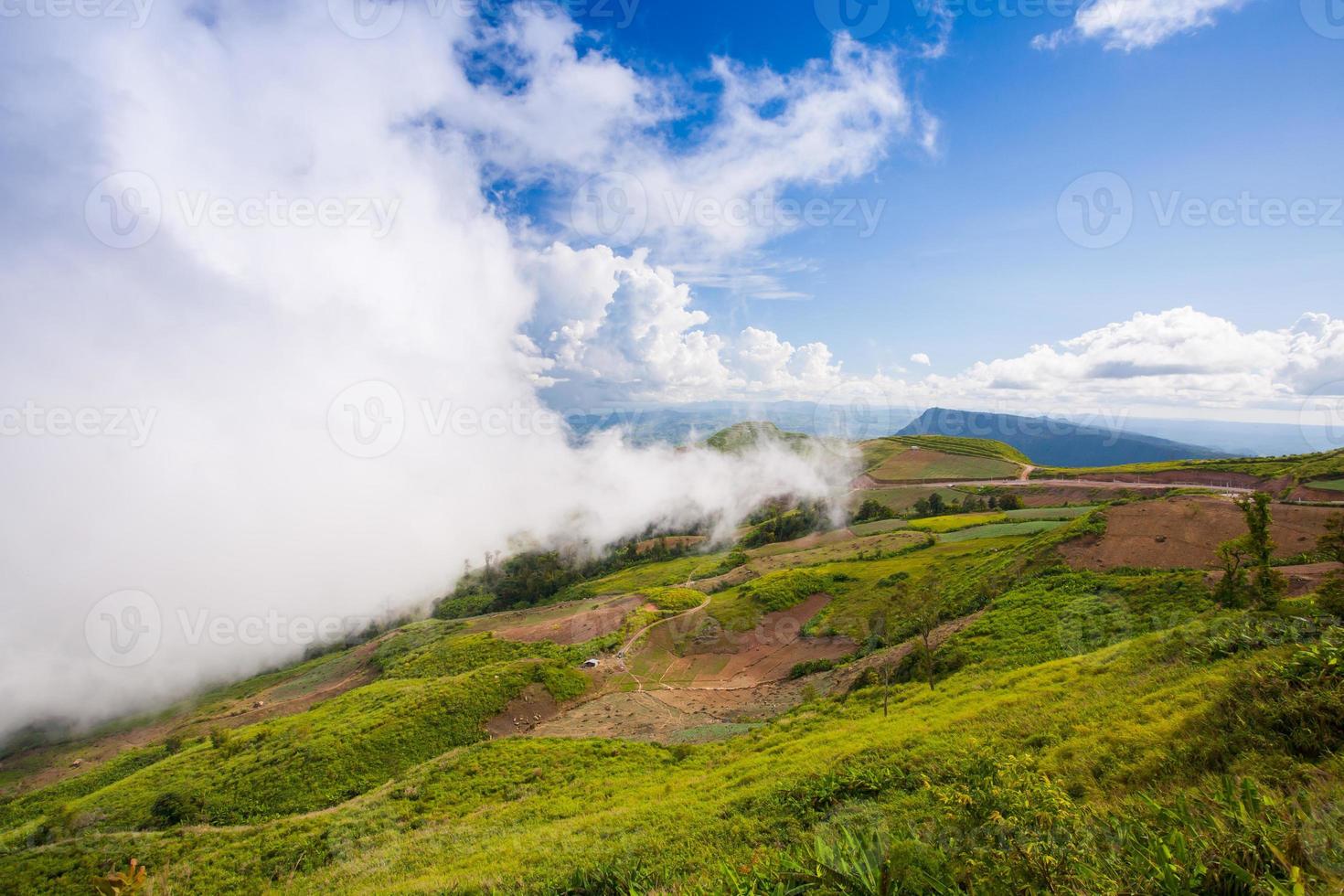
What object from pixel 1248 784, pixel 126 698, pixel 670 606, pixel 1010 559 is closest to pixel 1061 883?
pixel 1248 784

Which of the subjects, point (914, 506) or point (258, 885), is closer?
point (258, 885)

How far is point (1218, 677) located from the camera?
473 inches

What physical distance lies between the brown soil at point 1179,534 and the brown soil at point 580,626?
50583 millimetres

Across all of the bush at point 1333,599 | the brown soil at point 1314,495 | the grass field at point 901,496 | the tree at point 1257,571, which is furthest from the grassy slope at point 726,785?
the grass field at point 901,496

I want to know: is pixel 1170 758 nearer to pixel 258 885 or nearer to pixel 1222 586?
pixel 1222 586

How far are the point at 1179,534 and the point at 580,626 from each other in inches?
2441

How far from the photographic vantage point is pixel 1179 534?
36156 millimetres

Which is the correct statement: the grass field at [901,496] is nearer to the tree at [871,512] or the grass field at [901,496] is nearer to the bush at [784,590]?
the tree at [871,512]

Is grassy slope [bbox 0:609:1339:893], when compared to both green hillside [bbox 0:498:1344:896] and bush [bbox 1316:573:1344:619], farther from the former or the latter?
bush [bbox 1316:573:1344:619]

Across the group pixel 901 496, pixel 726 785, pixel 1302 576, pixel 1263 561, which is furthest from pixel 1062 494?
pixel 726 785

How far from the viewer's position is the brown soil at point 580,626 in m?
62.6

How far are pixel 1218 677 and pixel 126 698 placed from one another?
161 metres

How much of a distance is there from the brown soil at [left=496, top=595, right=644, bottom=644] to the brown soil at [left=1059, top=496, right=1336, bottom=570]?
166ft

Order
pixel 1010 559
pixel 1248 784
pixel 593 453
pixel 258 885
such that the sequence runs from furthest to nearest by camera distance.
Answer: pixel 593 453, pixel 1010 559, pixel 258 885, pixel 1248 784
